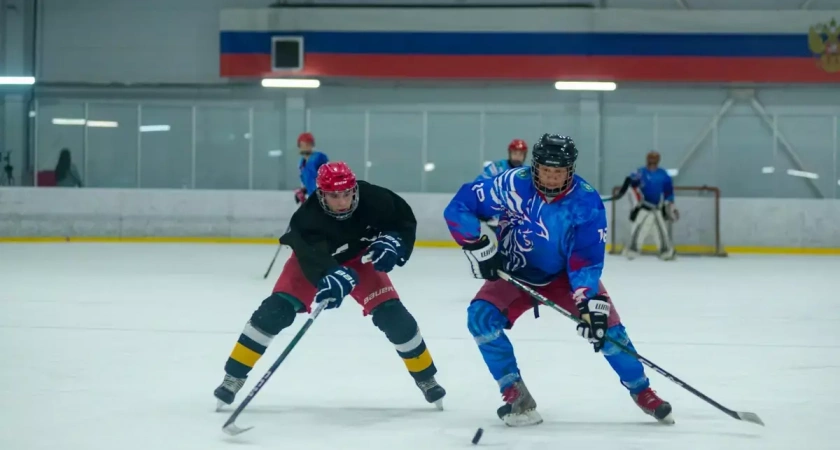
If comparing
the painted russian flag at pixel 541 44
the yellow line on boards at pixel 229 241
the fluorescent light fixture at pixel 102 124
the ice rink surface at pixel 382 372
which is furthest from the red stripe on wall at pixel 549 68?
the ice rink surface at pixel 382 372

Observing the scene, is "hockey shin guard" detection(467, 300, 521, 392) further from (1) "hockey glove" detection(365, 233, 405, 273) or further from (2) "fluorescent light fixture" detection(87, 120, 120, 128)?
(2) "fluorescent light fixture" detection(87, 120, 120, 128)

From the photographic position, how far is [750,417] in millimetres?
3605

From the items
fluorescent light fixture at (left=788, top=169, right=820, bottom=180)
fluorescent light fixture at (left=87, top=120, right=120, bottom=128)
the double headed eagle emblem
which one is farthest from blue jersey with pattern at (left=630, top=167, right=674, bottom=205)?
fluorescent light fixture at (left=87, top=120, right=120, bottom=128)

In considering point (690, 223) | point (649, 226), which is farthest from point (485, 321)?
point (690, 223)

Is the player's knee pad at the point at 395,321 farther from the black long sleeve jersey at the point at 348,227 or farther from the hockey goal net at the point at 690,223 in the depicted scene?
the hockey goal net at the point at 690,223

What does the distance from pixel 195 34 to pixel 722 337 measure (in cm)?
1144

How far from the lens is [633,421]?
3.66 meters

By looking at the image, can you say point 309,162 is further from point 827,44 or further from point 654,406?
point 827,44

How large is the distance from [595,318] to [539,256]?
1.04 ft

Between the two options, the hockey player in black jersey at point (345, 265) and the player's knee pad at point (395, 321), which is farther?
the player's knee pad at point (395, 321)

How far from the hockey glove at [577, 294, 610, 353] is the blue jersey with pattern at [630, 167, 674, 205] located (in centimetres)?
841

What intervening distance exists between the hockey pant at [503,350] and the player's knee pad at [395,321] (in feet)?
0.90

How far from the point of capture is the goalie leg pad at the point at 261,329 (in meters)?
3.72

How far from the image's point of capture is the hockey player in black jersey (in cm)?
366
